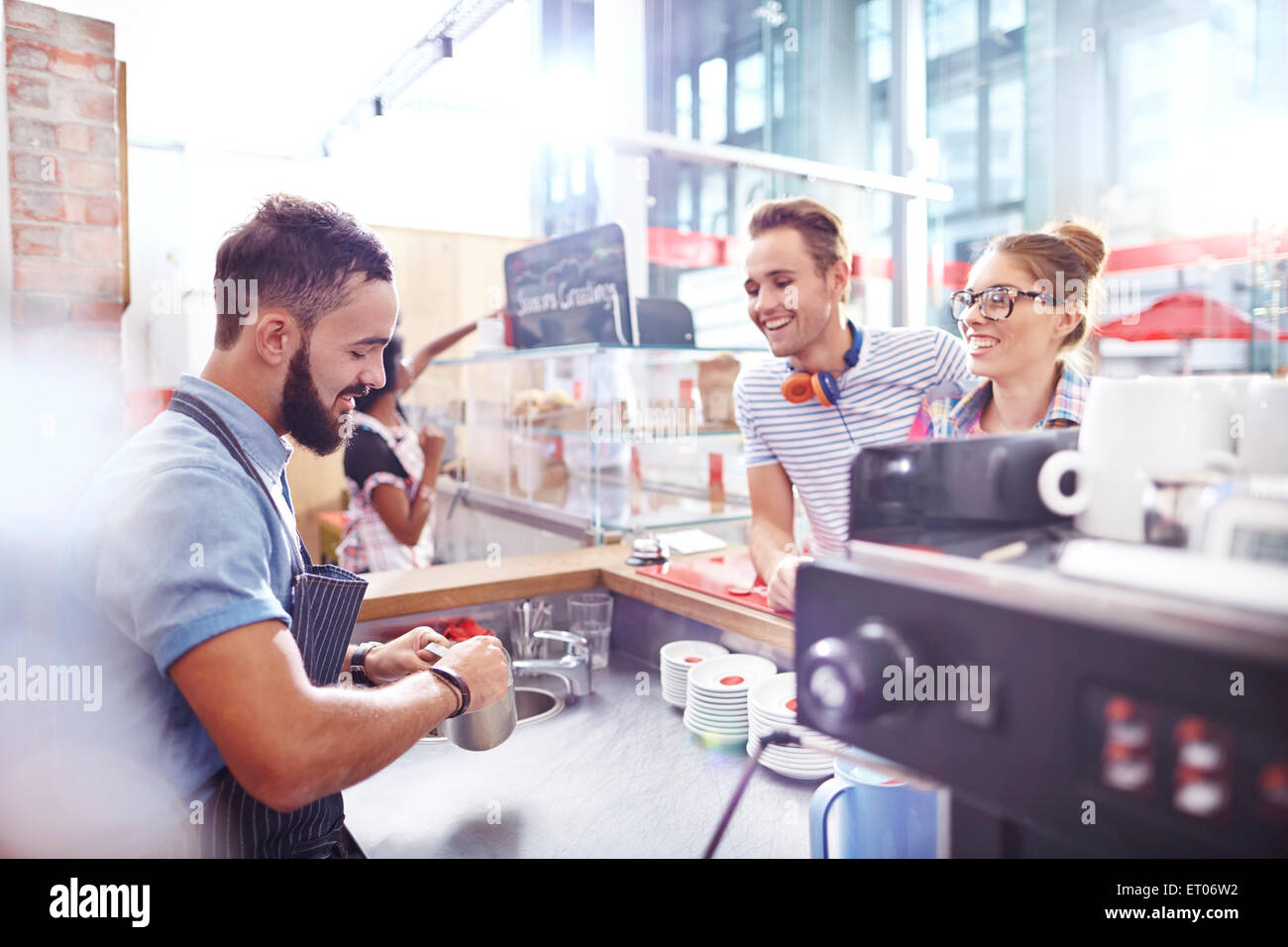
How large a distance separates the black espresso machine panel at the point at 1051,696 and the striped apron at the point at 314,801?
2.63 feet

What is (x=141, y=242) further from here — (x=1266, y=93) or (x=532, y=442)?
(x=1266, y=93)

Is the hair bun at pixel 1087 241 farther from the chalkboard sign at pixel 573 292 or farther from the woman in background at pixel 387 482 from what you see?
the woman in background at pixel 387 482

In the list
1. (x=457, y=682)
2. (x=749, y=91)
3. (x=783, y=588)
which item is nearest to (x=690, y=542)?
(x=783, y=588)

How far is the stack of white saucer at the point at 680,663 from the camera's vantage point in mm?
1665

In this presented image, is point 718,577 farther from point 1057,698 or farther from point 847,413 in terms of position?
point 1057,698

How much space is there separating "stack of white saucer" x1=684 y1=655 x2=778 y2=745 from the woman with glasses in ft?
2.63

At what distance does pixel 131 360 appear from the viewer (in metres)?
4.62

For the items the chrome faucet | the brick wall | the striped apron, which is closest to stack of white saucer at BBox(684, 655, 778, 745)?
the chrome faucet

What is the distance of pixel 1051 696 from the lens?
49 cm

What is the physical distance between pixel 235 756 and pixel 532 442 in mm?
2317

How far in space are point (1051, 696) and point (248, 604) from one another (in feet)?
2.61

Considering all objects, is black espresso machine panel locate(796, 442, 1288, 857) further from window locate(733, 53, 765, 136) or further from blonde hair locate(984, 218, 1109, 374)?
window locate(733, 53, 765, 136)
